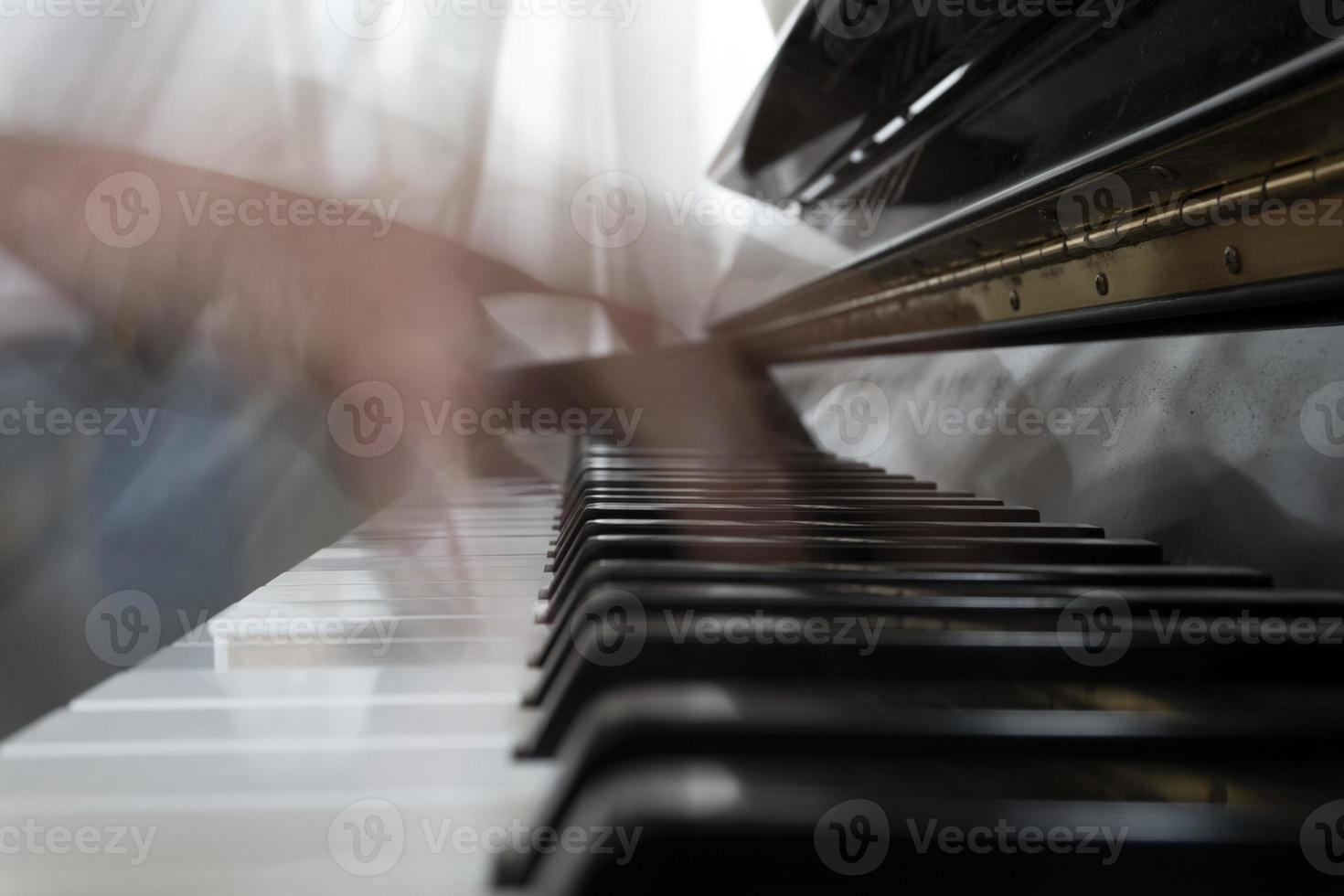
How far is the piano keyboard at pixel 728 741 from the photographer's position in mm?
403

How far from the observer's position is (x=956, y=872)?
40 cm

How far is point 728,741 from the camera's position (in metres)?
0.47

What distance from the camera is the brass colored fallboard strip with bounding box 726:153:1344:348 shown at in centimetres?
70

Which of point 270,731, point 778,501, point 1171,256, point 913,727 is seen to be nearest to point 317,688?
point 270,731

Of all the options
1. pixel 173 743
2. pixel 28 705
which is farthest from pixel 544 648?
pixel 28 705

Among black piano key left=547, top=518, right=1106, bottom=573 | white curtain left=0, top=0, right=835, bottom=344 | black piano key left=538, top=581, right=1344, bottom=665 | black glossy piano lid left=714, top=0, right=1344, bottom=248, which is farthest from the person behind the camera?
white curtain left=0, top=0, right=835, bottom=344

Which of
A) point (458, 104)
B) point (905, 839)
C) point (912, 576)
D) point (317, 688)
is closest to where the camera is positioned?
point (905, 839)

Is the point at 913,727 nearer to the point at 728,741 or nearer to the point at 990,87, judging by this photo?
the point at 728,741

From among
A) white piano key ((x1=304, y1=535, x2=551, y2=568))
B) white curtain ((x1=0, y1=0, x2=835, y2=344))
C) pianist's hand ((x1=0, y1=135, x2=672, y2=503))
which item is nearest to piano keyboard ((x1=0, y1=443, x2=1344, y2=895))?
white piano key ((x1=304, y1=535, x2=551, y2=568))

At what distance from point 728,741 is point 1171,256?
639 millimetres

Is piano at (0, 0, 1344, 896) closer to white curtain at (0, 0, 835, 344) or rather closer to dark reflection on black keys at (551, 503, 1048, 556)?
dark reflection on black keys at (551, 503, 1048, 556)

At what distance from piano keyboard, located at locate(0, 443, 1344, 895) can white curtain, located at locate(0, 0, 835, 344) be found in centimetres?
407

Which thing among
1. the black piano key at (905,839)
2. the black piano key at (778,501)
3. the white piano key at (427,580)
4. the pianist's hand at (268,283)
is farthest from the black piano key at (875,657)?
the pianist's hand at (268,283)

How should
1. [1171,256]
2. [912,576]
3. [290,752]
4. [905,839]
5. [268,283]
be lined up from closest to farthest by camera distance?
[905,839] < [290,752] < [912,576] < [1171,256] < [268,283]
